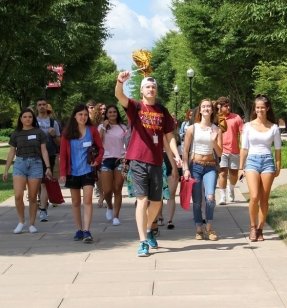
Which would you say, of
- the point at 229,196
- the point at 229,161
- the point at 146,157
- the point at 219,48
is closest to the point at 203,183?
the point at 146,157

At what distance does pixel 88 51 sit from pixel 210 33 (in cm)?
1144

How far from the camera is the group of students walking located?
728 centimetres

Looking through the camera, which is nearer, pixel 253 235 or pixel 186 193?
pixel 186 193

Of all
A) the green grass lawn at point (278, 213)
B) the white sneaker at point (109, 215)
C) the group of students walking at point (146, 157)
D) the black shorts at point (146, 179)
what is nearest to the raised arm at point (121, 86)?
the group of students walking at point (146, 157)

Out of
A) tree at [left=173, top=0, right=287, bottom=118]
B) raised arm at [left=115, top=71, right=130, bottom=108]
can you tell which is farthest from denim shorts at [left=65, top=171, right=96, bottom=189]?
tree at [left=173, top=0, right=287, bottom=118]

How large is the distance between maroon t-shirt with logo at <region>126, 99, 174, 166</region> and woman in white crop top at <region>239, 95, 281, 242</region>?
146cm

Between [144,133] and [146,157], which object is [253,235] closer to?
[146,157]

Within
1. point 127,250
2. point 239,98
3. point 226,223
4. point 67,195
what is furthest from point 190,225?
point 239,98

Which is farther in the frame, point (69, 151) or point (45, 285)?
point (69, 151)

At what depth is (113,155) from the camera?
31.7 feet

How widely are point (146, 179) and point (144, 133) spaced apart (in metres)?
0.52

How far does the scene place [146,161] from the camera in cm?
725

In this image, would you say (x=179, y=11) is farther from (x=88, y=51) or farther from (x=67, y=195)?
(x=67, y=195)

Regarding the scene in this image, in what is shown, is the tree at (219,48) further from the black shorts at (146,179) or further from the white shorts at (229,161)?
the black shorts at (146,179)
